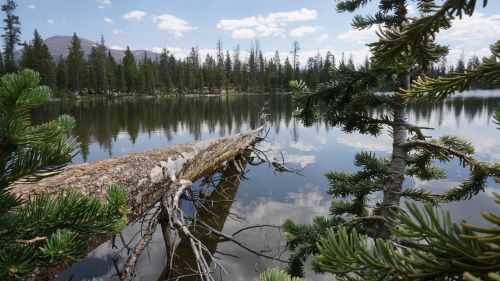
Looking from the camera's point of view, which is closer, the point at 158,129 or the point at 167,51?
the point at 158,129

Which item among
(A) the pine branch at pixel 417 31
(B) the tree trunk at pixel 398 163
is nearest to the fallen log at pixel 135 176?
(B) the tree trunk at pixel 398 163

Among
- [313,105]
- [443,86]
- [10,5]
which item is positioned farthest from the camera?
[10,5]

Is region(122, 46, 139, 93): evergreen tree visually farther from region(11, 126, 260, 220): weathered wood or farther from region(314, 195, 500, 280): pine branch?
region(314, 195, 500, 280): pine branch

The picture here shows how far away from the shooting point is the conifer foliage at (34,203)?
5.15 feet

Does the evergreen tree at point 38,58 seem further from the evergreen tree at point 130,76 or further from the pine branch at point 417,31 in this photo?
the pine branch at point 417,31

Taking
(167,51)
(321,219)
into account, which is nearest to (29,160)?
(321,219)

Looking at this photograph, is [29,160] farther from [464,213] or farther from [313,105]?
[464,213]

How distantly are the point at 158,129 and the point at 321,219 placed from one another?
80.6ft

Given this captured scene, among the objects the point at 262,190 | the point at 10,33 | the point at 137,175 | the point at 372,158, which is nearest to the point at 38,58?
the point at 10,33

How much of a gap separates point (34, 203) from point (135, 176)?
4.57 meters

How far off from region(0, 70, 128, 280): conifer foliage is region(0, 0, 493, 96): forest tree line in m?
59.6

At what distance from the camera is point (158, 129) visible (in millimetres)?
26891

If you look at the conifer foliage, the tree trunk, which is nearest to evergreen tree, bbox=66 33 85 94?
the tree trunk

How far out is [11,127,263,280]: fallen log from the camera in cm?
528
